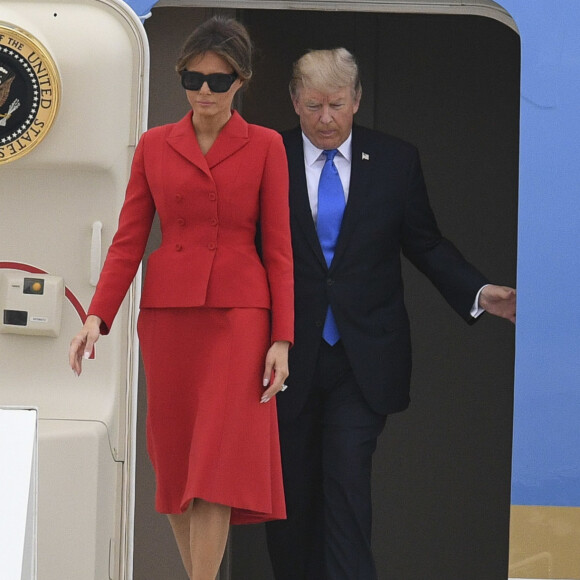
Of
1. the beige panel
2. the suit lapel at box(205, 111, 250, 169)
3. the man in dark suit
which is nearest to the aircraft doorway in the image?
the man in dark suit

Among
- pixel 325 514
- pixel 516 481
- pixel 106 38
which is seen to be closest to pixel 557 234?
pixel 516 481

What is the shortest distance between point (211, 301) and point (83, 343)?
0.34m

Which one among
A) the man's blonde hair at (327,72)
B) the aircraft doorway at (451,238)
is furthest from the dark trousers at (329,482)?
the aircraft doorway at (451,238)

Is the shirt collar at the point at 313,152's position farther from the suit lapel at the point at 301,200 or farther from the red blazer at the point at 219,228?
the red blazer at the point at 219,228

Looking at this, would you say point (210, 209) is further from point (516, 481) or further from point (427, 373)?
point (427, 373)

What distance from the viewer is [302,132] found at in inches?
165

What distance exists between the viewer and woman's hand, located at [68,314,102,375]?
11.9ft

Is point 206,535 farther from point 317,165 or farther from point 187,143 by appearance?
point 317,165

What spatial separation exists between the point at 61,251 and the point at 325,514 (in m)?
1.11

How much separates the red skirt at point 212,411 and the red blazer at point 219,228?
0.20ft

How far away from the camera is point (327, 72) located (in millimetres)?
4027

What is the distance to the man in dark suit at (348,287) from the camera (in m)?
4.07

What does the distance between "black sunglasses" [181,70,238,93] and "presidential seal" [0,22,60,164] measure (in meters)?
0.74

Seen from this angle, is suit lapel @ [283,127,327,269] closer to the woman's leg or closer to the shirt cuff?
the shirt cuff
